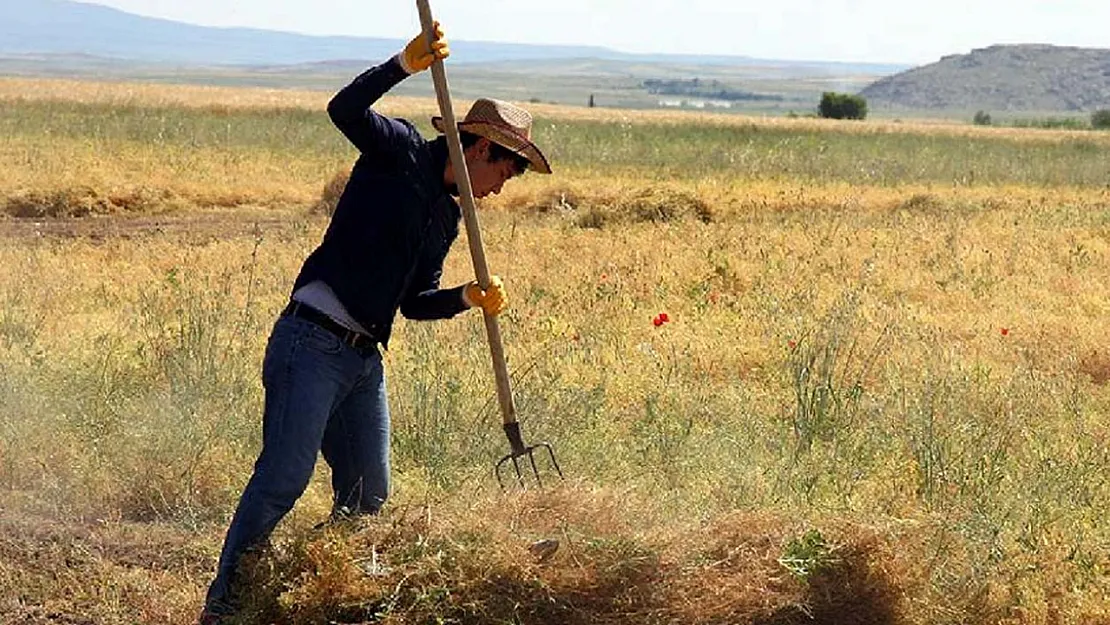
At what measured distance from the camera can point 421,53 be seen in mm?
3572

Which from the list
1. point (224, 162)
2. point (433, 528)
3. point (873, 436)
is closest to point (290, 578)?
point (433, 528)

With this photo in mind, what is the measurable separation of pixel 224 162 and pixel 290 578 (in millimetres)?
16222

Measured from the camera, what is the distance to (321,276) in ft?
11.8

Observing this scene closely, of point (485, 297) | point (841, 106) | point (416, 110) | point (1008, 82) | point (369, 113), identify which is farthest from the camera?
point (1008, 82)

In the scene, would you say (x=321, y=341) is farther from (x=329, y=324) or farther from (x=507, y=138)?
(x=507, y=138)

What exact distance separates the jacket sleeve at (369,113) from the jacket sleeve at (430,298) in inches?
16.4

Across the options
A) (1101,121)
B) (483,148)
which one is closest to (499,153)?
(483,148)

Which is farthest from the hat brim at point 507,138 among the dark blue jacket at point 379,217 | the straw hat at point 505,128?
the dark blue jacket at point 379,217

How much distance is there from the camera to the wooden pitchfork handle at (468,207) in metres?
3.63

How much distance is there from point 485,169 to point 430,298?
413 millimetres

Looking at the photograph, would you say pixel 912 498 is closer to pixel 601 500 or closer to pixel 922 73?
pixel 601 500

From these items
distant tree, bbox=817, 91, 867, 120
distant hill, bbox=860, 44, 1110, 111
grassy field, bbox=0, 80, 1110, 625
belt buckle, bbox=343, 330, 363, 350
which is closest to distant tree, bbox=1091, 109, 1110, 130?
distant tree, bbox=817, 91, 867, 120

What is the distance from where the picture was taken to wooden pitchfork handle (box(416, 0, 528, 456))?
3.63m

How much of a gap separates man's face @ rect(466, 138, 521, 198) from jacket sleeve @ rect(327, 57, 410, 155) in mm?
216
